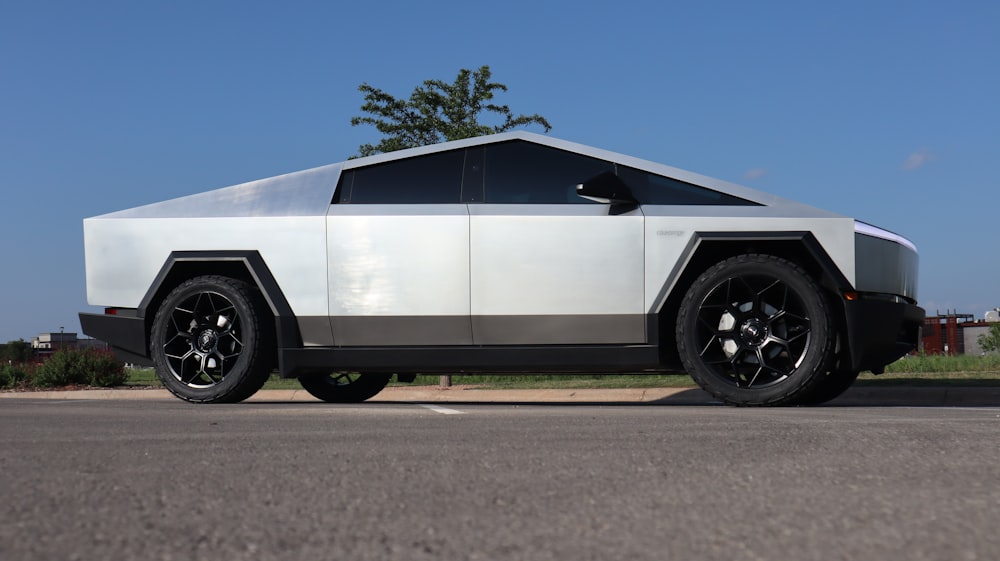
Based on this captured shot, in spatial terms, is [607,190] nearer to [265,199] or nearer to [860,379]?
[265,199]

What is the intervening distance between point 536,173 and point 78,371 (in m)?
10.9

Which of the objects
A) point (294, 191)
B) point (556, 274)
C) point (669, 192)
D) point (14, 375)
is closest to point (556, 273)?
point (556, 274)

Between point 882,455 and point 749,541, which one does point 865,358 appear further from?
point 749,541

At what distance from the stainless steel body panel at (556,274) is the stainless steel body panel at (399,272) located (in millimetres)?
129

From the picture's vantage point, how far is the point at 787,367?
6.18 m

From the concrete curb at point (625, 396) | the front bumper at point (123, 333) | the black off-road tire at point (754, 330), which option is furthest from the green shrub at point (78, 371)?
the black off-road tire at point (754, 330)

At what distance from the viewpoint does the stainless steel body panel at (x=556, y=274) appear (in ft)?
21.1

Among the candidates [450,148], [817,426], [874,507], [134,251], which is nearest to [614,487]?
[874,507]

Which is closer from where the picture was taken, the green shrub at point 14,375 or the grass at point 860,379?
the grass at point 860,379

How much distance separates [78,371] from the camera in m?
15.2

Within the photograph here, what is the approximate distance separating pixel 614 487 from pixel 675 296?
12.1 ft

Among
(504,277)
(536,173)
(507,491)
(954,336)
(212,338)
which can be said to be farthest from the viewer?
(954,336)

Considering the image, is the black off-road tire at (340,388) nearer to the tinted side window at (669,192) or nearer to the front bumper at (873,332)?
the tinted side window at (669,192)

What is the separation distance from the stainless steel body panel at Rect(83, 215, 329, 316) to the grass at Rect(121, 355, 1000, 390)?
5.49m
